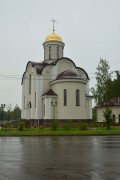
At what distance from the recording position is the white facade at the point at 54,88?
3972cm

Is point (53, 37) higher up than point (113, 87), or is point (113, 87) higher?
point (53, 37)

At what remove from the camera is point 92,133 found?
83.3 feet

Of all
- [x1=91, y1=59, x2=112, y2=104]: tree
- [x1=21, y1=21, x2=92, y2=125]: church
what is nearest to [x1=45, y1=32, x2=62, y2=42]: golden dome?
[x1=21, y1=21, x2=92, y2=125]: church

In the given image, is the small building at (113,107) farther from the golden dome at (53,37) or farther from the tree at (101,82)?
the golden dome at (53,37)

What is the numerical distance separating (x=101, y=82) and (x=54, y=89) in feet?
57.7

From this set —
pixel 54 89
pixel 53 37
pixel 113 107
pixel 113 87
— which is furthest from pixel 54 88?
pixel 113 87

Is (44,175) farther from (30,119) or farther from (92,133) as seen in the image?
(30,119)

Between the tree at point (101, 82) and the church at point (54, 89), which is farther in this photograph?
the tree at point (101, 82)

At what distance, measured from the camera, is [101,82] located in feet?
185

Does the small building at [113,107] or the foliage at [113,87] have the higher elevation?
the foliage at [113,87]

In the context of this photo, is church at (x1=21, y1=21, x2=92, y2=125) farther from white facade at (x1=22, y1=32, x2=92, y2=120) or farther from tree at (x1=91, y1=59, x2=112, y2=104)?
tree at (x1=91, y1=59, x2=112, y2=104)

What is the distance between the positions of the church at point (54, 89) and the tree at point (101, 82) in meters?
9.17

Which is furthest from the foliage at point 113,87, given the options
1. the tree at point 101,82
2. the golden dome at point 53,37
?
the golden dome at point 53,37

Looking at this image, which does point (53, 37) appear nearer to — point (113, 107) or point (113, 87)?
point (113, 107)
